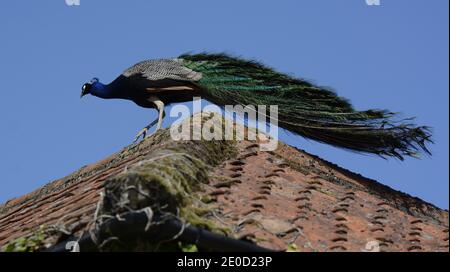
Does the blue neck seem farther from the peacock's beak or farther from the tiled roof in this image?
the tiled roof

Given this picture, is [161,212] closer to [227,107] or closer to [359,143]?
[359,143]

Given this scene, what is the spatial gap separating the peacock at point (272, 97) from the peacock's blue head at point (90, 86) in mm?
1286

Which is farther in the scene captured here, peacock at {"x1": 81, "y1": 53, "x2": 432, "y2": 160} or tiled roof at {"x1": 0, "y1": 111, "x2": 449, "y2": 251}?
peacock at {"x1": 81, "y1": 53, "x2": 432, "y2": 160}

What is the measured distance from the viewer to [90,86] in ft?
44.6

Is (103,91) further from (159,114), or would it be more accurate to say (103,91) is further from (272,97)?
(272,97)

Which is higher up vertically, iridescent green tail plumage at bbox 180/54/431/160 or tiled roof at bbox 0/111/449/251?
iridescent green tail plumage at bbox 180/54/431/160

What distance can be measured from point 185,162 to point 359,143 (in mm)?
3216

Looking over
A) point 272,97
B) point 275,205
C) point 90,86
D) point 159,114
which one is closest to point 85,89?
point 90,86

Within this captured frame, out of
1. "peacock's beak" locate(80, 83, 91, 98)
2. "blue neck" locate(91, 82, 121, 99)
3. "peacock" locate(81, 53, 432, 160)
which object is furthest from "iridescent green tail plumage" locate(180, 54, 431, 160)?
"peacock's beak" locate(80, 83, 91, 98)

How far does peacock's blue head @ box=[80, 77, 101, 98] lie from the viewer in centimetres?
1343

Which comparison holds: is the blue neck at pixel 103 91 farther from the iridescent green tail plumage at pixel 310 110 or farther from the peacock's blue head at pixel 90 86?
the iridescent green tail plumage at pixel 310 110

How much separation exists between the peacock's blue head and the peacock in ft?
4.22

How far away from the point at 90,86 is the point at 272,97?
13.6 ft
